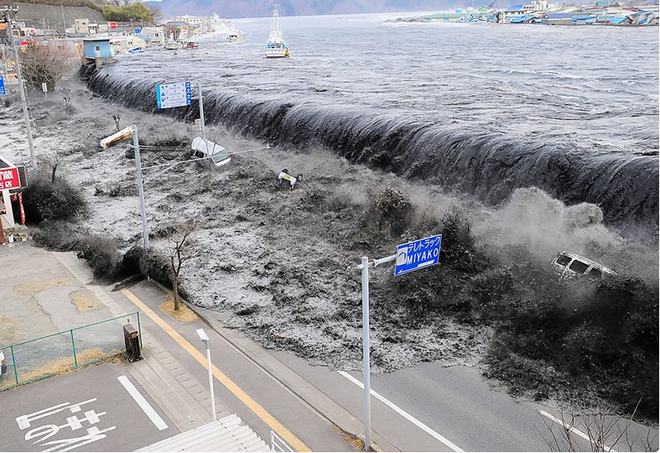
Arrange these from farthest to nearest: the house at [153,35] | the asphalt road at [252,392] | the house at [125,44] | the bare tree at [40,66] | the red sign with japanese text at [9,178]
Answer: the house at [153,35]
the house at [125,44]
the bare tree at [40,66]
the red sign with japanese text at [9,178]
the asphalt road at [252,392]

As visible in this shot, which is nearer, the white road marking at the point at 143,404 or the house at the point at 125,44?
the white road marking at the point at 143,404

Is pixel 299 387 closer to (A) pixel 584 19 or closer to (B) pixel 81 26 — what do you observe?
(B) pixel 81 26

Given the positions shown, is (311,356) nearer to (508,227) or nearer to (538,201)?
(508,227)

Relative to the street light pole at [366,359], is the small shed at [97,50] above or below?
above

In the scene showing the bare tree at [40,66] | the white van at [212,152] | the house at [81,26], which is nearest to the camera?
the white van at [212,152]

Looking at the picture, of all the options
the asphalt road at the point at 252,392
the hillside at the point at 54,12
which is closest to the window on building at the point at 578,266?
the asphalt road at the point at 252,392

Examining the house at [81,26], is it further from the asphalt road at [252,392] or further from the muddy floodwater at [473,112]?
the asphalt road at [252,392]

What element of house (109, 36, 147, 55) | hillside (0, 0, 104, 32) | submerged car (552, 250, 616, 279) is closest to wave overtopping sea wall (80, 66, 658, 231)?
submerged car (552, 250, 616, 279)

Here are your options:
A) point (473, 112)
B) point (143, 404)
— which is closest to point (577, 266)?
point (143, 404)

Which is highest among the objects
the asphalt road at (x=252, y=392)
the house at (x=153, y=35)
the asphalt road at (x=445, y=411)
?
the house at (x=153, y=35)
